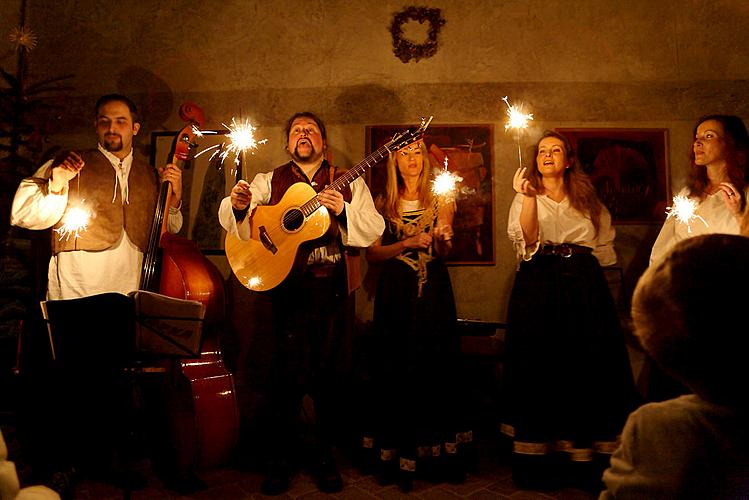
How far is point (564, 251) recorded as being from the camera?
3596 mm

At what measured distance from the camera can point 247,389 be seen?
4746 millimetres

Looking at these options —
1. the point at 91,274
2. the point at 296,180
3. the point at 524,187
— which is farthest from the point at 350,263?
the point at 91,274

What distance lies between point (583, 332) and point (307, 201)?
199cm

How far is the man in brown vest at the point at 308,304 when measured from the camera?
3.43 metres

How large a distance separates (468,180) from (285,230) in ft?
6.43

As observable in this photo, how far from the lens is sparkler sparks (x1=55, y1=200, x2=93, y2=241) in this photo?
3.59 meters

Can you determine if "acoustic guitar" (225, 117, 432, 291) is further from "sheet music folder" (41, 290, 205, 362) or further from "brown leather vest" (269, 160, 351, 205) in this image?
"sheet music folder" (41, 290, 205, 362)

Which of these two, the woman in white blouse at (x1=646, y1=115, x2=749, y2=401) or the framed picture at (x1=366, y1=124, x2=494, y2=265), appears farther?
the framed picture at (x1=366, y1=124, x2=494, y2=265)

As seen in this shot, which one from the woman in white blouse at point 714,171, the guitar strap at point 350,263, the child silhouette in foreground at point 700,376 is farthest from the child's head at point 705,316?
the woman in white blouse at point 714,171

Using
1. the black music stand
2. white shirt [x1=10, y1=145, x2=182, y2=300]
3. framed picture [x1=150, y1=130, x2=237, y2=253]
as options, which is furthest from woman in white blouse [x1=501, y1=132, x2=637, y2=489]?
framed picture [x1=150, y1=130, x2=237, y2=253]

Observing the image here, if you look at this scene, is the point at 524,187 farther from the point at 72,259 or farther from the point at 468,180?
the point at 72,259

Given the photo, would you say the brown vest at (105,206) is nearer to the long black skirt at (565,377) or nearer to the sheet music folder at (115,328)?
the sheet music folder at (115,328)

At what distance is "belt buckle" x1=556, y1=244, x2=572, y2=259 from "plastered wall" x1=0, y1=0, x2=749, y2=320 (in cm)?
120

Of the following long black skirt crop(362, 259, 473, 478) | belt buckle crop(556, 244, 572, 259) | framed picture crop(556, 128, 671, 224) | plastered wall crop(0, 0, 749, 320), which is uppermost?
plastered wall crop(0, 0, 749, 320)
